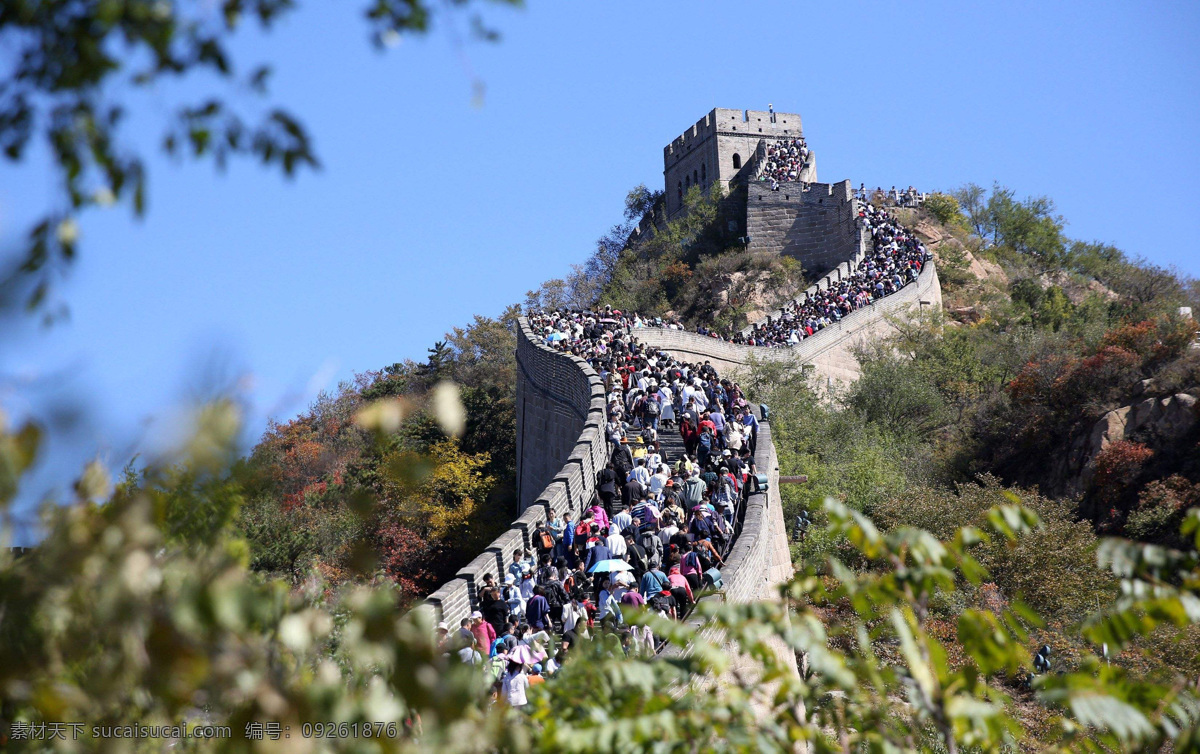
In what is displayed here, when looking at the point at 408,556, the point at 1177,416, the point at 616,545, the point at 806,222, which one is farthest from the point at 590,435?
the point at 806,222

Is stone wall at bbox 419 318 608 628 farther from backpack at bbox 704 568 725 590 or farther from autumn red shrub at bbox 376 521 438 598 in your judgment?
autumn red shrub at bbox 376 521 438 598

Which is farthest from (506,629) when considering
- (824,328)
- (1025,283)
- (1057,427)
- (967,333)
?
(1025,283)

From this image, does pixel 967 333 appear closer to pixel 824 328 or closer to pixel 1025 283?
pixel 824 328

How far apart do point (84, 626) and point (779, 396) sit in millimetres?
26378

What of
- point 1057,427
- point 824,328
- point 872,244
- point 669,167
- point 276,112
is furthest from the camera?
point 669,167

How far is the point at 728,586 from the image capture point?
10672mm

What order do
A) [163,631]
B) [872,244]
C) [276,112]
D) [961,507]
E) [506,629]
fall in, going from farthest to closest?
[872,244] → [961,507] → [506,629] → [276,112] → [163,631]

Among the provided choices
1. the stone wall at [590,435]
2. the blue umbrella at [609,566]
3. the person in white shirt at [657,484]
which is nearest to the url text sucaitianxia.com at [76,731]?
the stone wall at [590,435]

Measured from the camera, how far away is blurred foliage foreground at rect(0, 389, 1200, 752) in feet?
7.97

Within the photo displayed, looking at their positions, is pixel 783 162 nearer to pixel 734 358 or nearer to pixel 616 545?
pixel 734 358

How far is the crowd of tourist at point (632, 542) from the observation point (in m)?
8.34

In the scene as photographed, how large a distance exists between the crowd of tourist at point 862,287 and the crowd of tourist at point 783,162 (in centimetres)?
633

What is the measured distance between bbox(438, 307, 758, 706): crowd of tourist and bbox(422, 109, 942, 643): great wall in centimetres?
30

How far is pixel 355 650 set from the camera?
12.0 ft
